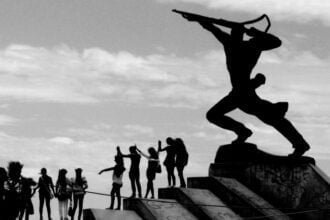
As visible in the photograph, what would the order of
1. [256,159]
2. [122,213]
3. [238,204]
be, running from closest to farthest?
[122,213] < [238,204] < [256,159]

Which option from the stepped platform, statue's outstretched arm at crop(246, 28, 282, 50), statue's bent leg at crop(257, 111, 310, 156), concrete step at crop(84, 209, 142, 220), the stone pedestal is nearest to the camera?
concrete step at crop(84, 209, 142, 220)

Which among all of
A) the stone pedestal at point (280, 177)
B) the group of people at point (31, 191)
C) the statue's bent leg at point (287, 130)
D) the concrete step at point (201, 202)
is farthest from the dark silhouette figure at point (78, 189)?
the statue's bent leg at point (287, 130)

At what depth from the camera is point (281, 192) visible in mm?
15398

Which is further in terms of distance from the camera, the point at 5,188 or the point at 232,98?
the point at 232,98

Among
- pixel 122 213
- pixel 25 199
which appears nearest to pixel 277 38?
pixel 122 213

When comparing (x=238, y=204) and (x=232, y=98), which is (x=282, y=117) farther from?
(x=238, y=204)

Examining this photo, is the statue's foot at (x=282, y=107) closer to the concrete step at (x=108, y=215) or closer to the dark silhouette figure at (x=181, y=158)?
the dark silhouette figure at (x=181, y=158)

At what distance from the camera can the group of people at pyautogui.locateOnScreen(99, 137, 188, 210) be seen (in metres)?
14.9

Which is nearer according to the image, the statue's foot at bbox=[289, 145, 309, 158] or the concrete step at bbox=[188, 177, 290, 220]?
the concrete step at bbox=[188, 177, 290, 220]

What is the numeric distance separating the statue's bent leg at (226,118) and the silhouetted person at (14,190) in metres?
4.09

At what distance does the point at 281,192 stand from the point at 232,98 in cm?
214

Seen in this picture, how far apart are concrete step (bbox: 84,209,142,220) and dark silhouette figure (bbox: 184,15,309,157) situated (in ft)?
10.4

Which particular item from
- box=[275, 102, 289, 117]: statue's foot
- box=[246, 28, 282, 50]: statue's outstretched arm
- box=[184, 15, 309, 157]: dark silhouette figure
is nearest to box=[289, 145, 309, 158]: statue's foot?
box=[184, 15, 309, 157]: dark silhouette figure

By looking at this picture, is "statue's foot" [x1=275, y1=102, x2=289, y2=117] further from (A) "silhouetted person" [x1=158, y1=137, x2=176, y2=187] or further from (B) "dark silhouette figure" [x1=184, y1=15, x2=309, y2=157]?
(A) "silhouetted person" [x1=158, y1=137, x2=176, y2=187]
